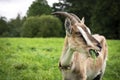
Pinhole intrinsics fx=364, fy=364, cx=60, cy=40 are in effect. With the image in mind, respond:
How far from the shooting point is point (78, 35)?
7250mm

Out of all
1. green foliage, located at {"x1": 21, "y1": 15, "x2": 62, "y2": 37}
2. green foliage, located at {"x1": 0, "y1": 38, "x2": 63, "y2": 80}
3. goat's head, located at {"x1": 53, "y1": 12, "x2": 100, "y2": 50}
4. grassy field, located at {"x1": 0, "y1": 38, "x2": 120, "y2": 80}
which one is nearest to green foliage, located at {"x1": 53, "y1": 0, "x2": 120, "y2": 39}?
green foliage, located at {"x1": 21, "y1": 15, "x2": 62, "y2": 37}

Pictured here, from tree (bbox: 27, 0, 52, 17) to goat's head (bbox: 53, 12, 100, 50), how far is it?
147 ft

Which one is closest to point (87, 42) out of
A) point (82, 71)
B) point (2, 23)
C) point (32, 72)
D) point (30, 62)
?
point (82, 71)

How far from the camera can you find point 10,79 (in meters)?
9.77

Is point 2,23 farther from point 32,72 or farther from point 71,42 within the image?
point 71,42

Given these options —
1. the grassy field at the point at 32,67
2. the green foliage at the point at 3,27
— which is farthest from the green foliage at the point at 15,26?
the grassy field at the point at 32,67

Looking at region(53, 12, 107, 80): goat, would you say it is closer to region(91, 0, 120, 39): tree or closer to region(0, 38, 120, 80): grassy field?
region(0, 38, 120, 80): grassy field

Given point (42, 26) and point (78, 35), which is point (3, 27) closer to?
point (42, 26)

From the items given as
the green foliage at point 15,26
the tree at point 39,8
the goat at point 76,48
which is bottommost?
the green foliage at point 15,26

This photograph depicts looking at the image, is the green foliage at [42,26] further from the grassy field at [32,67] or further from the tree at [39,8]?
the grassy field at [32,67]

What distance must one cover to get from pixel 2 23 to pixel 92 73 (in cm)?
3785

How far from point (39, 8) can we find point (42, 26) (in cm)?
1036

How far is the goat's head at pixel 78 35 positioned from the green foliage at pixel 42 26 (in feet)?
115

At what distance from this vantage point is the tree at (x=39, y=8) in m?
52.9
